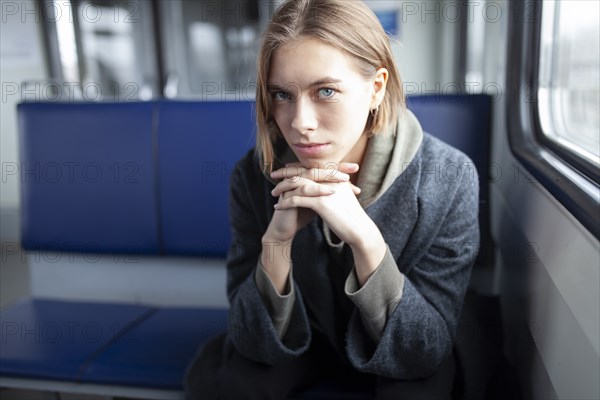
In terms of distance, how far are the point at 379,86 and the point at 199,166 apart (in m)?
0.87

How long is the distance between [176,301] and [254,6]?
2.91 m

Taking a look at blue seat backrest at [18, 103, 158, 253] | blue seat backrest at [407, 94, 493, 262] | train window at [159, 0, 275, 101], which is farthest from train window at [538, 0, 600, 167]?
train window at [159, 0, 275, 101]

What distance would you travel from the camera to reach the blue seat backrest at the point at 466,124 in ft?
5.10

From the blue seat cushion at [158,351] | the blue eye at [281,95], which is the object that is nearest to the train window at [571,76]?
the blue eye at [281,95]

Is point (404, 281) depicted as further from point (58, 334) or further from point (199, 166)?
point (58, 334)

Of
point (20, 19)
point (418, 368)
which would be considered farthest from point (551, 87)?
point (20, 19)

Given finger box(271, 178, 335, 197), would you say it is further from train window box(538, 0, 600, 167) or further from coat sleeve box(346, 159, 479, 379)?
train window box(538, 0, 600, 167)

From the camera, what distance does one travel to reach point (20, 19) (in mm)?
3223

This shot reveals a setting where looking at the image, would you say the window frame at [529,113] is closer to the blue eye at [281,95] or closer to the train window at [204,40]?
the blue eye at [281,95]

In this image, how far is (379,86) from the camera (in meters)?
1.01

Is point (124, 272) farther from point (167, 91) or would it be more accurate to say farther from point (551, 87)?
point (167, 91)

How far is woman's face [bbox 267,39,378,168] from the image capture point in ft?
3.03

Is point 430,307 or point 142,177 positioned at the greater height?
point 142,177

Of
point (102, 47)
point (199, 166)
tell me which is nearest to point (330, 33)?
point (199, 166)
